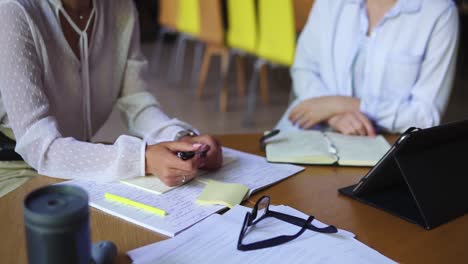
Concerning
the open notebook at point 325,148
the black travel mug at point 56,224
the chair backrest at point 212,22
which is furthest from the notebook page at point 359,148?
the chair backrest at point 212,22

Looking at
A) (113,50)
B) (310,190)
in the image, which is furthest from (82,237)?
(113,50)

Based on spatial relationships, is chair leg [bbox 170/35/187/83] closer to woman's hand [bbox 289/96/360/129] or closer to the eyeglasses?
woman's hand [bbox 289/96/360/129]

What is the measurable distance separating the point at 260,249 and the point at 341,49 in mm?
1029

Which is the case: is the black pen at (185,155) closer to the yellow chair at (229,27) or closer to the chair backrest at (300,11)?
the chair backrest at (300,11)

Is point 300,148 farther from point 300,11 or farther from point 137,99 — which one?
point 300,11

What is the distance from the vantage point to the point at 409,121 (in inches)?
60.1

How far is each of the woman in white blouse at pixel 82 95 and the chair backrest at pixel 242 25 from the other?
1.95 metres

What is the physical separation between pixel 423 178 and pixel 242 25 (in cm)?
261

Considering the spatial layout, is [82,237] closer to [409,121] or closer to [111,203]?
[111,203]

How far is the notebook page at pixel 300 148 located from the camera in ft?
4.00

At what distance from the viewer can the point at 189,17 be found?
3.98 meters

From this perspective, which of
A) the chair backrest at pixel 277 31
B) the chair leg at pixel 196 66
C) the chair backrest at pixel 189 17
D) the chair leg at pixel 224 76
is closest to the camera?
the chair backrest at pixel 277 31

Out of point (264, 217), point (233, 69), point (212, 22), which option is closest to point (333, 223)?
point (264, 217)

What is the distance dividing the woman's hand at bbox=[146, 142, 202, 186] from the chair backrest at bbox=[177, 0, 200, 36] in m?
2.82
